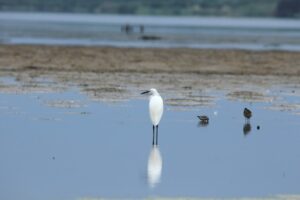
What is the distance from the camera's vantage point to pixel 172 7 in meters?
178

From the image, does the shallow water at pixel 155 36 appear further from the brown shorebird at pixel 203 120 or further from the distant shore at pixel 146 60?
the brown shorebird at pixel 203 120

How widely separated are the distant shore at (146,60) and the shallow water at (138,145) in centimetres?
685

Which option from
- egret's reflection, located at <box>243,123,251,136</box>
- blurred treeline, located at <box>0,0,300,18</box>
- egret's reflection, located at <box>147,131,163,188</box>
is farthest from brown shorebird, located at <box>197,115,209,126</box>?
blurred treeline, located at <box>0,0,300,18</box>

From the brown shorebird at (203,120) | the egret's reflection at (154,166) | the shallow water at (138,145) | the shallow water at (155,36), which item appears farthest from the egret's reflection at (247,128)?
the shallow water at (155,36)

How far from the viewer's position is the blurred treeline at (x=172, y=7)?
547 feet

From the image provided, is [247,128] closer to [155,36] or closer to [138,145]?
[138,145]

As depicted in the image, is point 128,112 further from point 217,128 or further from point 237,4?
point 237,4

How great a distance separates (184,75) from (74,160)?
1588cm

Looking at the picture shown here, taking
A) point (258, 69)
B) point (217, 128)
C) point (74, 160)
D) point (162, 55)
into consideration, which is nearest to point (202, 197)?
point (74, 160)

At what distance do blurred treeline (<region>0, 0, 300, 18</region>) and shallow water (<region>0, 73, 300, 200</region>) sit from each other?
136 meters

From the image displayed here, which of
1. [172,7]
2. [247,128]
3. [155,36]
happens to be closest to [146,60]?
[247,128]

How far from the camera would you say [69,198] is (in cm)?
1151

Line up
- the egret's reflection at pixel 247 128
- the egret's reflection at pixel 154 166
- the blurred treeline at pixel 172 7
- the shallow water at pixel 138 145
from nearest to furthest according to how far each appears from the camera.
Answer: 1. the shallow water at pixel 138 145
2. the egret's reflection at pixel 154 166
3. the egret's reflection at pixel 247 128
4. the blurred treeline at pixel 172 7

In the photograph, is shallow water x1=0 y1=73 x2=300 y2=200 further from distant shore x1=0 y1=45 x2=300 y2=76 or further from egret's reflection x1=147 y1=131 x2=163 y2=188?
distant shore x1=0 y1=45 x2=300 y2=76
